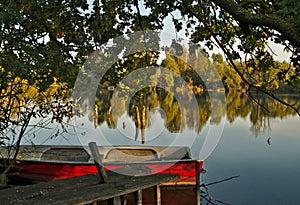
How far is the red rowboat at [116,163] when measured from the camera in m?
10.7

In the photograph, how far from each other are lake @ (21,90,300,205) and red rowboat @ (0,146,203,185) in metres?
0.73

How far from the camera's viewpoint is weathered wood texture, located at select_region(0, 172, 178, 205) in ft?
15.3

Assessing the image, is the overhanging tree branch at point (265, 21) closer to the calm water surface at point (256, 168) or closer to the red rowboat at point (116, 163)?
the red rowboat at point (116, 163)

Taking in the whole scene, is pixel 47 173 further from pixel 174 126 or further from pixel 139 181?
pixel 174 126

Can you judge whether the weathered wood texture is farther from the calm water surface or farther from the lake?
the calm water surface

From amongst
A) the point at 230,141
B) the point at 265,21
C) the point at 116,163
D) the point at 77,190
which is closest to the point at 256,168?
the point at 230,141

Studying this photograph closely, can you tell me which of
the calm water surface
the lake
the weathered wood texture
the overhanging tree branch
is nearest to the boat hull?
the lake

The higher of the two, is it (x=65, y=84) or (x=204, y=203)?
(x=65, y=84)

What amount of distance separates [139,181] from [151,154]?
684 centimetres

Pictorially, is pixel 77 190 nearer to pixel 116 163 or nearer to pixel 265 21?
pixel 265 21

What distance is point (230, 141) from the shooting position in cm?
2728

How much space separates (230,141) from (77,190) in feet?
76.2

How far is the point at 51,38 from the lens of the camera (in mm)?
5383

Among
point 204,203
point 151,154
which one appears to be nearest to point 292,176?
point 204,203
